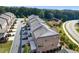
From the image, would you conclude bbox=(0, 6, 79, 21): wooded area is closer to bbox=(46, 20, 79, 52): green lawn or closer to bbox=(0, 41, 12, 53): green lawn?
bbox=(46, 20, 79, 52): green lawn

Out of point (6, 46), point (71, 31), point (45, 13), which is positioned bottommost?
point (6, 46)

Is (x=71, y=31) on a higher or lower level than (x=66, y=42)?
higher

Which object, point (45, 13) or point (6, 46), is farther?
point (45, 13)

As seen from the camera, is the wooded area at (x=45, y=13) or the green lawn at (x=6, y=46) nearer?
the green lawn at (x=6, y=46)

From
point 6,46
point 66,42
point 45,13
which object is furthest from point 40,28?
point 6,46

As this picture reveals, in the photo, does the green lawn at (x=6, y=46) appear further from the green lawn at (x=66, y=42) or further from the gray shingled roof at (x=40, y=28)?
the green lawn at (x=66, y=42)

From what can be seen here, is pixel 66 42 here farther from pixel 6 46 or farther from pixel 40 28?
pixel 6 46

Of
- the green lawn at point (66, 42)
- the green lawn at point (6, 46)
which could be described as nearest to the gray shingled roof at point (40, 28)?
the green lawn at point (66, 42)

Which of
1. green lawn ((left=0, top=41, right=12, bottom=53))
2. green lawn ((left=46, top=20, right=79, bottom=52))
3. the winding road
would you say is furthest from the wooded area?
green lawn ((left=0, top=41, right=12, bottom=53))

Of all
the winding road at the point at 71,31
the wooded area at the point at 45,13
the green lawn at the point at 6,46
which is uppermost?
the wooded area at the point at 45,13
